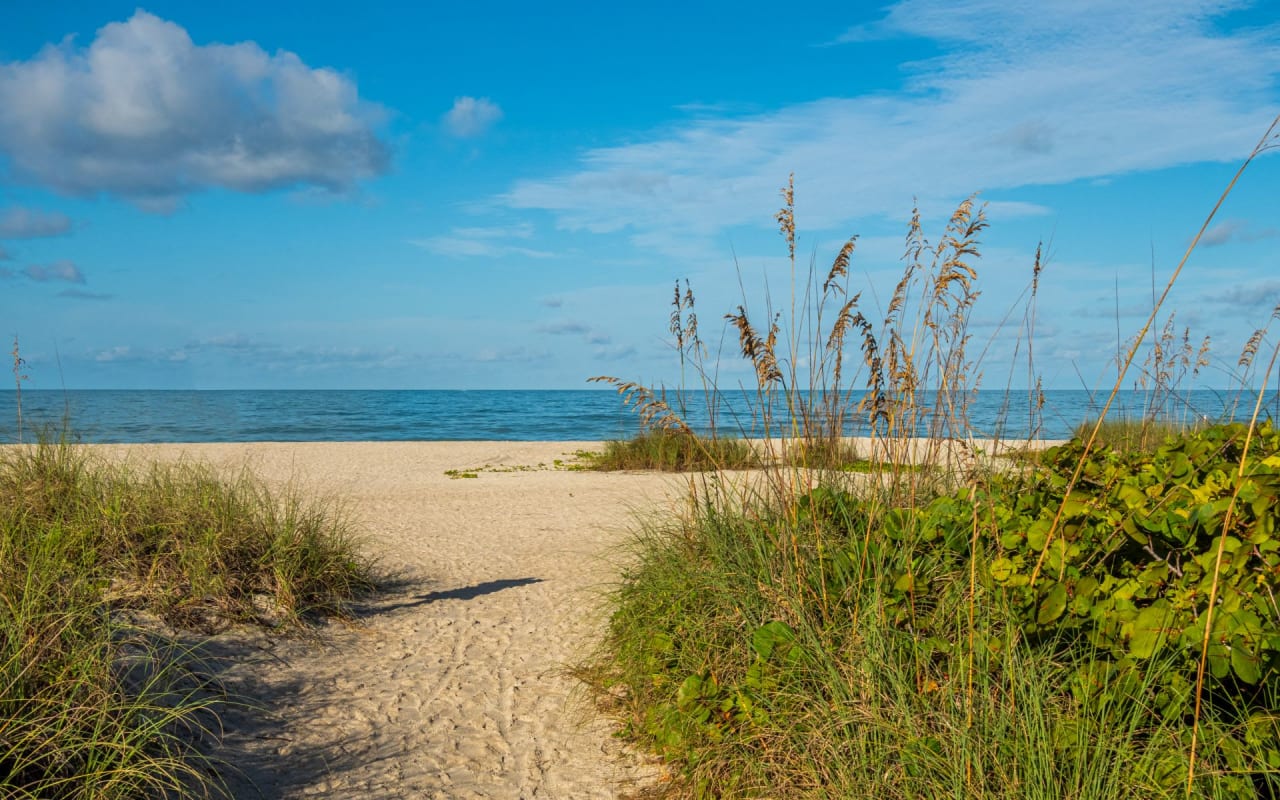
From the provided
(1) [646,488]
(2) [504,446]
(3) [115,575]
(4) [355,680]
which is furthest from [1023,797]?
(2) [504,446]

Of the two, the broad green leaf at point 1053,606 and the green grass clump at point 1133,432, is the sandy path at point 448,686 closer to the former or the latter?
the broad green leaf at point 1053,606

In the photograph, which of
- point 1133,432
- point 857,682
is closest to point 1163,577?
Result: point 857,682

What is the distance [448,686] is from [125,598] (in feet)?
6.84

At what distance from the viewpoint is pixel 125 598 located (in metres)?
5.13

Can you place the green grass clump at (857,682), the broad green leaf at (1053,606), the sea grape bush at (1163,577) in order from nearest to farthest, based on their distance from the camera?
the sea grape bush at (1163,577)
the green grass clump at (857,682)
the broad green leaf at (1053,606)

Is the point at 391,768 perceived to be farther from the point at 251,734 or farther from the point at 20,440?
the point at 20,440

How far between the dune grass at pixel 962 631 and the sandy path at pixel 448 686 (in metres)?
0.57

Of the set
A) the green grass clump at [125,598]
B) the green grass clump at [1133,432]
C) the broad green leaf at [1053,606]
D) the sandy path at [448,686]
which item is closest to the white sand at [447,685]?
the sandy path at [448,686]

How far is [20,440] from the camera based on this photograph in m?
6.45

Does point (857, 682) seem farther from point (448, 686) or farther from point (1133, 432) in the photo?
point (1133, 432)

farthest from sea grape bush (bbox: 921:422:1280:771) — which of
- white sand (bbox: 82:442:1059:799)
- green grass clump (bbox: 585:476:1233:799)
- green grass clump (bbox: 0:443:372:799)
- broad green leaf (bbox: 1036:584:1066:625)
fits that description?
green grass clump (bbox: 0:443:372:799)

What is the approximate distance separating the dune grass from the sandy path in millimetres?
572

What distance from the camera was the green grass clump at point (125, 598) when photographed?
122 inches

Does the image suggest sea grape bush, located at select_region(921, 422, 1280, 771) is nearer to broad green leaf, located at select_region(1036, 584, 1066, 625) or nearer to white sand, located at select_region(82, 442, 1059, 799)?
broad green leaf, located at select_region(1036, 584, 1066, 625)
